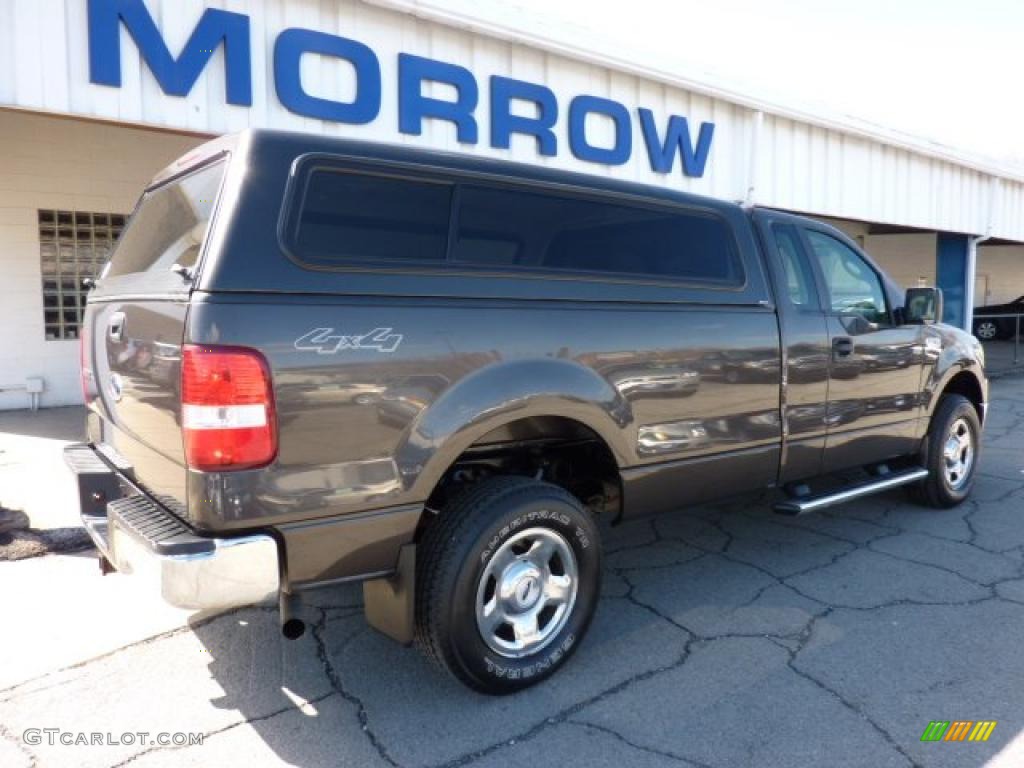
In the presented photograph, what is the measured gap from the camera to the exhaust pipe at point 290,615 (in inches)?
103

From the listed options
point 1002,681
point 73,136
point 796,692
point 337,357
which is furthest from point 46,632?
point 73,136

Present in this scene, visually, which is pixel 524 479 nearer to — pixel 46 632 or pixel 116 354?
pixel 116 354

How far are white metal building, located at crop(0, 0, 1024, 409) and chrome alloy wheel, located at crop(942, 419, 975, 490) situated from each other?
4878mm

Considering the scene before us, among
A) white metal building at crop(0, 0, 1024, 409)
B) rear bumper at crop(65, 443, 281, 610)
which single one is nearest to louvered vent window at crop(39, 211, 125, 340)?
white metal building at crop(0, 0, 1024, 409)

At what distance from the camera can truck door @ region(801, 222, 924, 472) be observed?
4.40 m

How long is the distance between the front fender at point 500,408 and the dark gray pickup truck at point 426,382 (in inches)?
0.4

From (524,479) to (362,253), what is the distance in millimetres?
1106

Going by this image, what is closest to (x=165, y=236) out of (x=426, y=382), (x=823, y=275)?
(x=426, y=382)

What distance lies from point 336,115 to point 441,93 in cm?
122

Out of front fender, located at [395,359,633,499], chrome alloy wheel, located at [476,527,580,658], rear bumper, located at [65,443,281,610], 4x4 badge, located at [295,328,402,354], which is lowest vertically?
chrome alloy wheel, located at [476,527,580,658]

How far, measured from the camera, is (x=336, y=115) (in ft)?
22.6

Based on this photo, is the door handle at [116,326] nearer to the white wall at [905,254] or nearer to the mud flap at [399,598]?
the mud flap at [399,598]

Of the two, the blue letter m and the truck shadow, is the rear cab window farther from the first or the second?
the blue letter m

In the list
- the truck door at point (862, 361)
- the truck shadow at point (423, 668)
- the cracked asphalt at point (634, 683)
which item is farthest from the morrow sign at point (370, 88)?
the truck shadow at point (423, 668)
